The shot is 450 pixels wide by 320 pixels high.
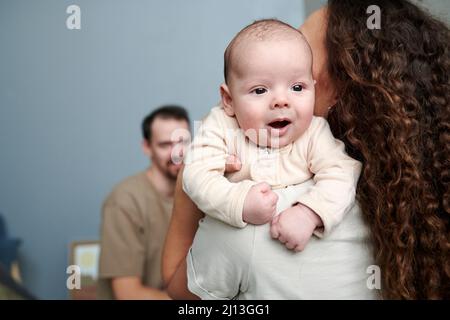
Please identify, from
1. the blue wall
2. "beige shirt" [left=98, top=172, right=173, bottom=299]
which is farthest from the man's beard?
the blue wall

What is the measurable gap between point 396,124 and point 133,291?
63.5 inches

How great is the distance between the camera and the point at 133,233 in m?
2.33

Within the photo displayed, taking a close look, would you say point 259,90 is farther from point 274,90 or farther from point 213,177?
point 213,177

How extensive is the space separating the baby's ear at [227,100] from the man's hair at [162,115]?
1.77 meters

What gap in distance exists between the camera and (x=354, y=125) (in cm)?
95

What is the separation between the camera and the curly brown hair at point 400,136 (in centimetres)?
91

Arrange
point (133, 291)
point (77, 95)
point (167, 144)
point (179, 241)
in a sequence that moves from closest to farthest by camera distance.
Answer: point (179, 241) → point (133, 291) → point (167, 144) → point (77, 95)

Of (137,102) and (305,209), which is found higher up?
(305,209)

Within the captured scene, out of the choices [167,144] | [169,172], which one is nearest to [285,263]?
[169,172]

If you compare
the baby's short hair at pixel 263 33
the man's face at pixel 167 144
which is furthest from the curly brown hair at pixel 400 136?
the man's face at pixel 167 144
